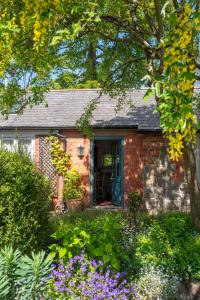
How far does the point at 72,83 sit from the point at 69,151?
525 inches

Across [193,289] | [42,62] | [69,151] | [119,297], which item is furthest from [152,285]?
[69,151]

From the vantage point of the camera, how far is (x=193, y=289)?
6.04 meters

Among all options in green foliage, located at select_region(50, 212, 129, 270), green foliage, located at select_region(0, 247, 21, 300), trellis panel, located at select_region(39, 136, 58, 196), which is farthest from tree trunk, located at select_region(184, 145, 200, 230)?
trellis panel, located at select_region(39, 136, 58, 196)

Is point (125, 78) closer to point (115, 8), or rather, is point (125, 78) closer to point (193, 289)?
point (115, 8)

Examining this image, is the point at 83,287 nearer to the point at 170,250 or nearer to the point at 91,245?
the point at 91,245

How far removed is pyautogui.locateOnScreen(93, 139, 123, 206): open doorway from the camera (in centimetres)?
1511

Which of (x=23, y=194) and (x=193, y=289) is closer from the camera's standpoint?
(x=23, y=194)

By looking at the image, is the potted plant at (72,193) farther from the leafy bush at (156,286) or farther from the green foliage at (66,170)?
the leafy bush at (156,286)

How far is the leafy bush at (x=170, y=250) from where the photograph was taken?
20.5ft

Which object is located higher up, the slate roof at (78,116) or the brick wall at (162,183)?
the slate roof at (78,116)

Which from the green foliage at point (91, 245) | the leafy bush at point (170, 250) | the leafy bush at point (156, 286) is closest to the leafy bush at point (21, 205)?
the green foliage at point (91, 245)

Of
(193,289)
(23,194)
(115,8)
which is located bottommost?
(193,289)

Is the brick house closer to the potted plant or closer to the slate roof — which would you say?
the slate roof

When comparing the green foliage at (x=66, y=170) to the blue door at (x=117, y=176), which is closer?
the green foliage at (x=66, y=170)
